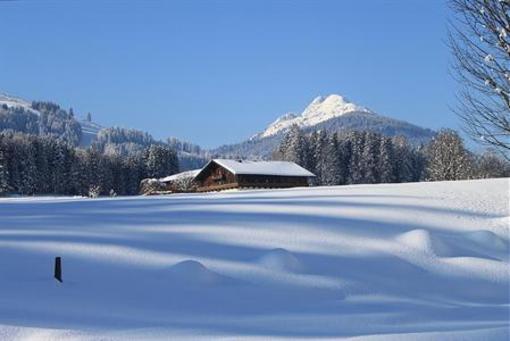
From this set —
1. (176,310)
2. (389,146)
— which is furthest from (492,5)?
(389,146)

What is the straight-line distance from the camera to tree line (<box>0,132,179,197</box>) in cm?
8300

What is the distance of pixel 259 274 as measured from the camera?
11266mm

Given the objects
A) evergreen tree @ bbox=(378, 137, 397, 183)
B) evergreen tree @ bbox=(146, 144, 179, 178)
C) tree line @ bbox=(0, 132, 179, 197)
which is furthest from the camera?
evergreen tree @ bbox=(146, 144, 179, 178)

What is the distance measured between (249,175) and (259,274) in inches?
1953

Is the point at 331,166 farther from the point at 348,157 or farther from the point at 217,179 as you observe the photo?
the point at 217,179

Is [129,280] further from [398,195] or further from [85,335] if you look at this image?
[398,195]

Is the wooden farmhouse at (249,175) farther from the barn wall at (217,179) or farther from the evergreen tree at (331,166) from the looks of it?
the evergreen tree at (331,166)

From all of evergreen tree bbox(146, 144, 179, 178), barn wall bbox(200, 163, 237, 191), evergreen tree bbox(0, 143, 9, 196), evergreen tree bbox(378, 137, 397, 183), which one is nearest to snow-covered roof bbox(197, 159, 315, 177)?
barn wall bbox(200, 163, 237, 191)

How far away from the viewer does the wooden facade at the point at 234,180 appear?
60.7 metres

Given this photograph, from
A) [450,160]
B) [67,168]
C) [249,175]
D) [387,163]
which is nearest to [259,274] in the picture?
[249,175]

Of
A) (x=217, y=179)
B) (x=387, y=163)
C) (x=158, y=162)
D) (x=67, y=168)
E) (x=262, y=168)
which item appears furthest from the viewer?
(x=158, y=162)

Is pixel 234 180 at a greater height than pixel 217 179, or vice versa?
pixel 217 179

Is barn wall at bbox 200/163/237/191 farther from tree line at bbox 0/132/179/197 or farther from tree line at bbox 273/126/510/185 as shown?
tree line at bbox 273/126/510/185

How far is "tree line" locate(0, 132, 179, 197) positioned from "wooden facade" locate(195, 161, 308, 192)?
14370 millimetres
